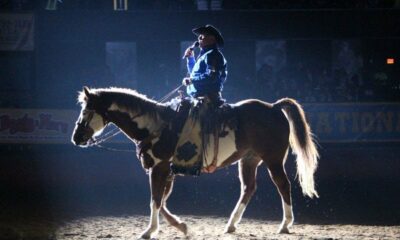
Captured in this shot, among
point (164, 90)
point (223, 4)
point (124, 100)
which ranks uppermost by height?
point (223, 4)

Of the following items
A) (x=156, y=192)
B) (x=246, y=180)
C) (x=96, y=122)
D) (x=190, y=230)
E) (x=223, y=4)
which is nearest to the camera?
(x=156, y=192)

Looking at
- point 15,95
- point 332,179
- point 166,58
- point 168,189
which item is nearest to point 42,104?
point 15,95

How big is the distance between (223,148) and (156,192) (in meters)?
1.07

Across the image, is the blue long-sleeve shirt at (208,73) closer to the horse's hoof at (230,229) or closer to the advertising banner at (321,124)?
the horse's hoof at (230,229)

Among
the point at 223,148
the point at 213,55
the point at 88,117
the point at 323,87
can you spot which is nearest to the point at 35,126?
the point at 323,87

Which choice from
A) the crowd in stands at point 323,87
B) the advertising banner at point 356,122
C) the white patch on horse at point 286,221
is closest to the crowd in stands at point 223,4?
the crowd in stands at point 323,87

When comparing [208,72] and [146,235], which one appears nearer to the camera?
[146,235]

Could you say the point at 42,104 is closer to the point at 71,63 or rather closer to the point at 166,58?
the point at 71,63

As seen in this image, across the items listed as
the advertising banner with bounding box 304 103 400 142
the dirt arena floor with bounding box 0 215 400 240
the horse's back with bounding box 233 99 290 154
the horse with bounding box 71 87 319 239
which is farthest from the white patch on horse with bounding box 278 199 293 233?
the advertising banner with bounding box 304 103 400 142

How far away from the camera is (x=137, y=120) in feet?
26.2

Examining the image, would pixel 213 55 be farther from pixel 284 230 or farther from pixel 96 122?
pixel 284 230

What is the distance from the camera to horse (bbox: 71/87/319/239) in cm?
786

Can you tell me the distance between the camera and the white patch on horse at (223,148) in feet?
26.7

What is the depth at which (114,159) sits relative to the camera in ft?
55.7
